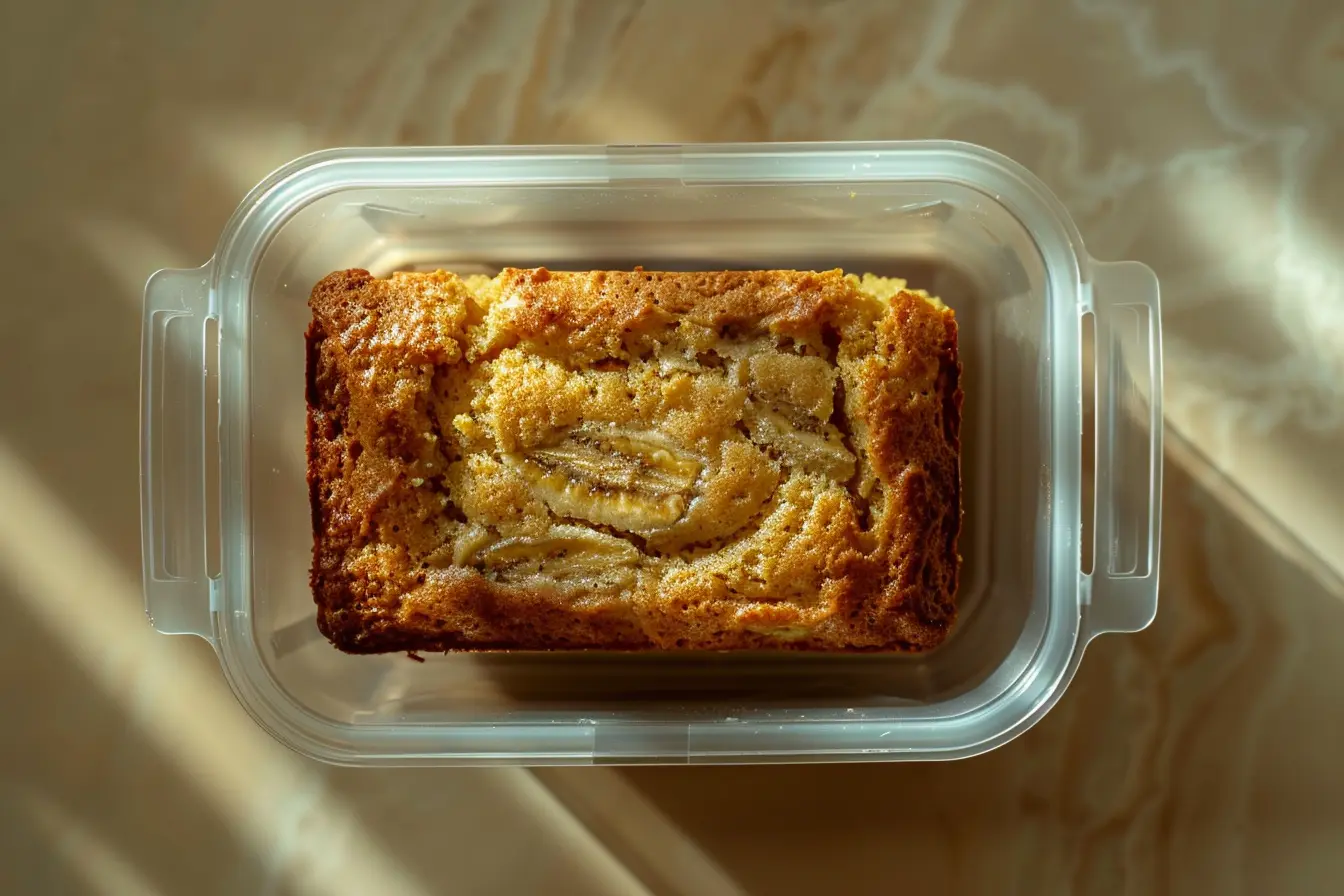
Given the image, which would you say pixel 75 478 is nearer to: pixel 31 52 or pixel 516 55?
pixel 31 52

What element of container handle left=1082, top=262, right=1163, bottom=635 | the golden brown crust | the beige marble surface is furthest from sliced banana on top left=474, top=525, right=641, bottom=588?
container handle left=1082, top=262, right=1163, bottom=635

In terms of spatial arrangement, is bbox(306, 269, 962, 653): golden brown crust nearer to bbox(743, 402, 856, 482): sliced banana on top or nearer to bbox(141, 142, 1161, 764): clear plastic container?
bbox(743, 402, 856, 482): sliced banana on top

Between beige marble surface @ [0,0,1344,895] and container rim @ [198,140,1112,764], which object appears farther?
beige marble surface @ [0,0,1344,895]

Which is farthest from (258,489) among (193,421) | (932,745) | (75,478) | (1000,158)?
(1000,158)

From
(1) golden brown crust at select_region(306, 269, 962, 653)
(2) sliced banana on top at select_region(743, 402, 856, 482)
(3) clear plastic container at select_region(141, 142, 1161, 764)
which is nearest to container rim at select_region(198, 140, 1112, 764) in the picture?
(3) clear plastic container at select_region(141, 142, 1161, 764)

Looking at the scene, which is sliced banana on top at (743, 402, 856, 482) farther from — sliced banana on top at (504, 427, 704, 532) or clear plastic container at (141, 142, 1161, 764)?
clear plastic container at (141, 142, 1161, 764)

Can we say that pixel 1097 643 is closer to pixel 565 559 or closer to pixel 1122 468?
pixel 1122 468

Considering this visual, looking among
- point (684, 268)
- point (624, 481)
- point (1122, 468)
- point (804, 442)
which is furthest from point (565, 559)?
point (1122, 468)

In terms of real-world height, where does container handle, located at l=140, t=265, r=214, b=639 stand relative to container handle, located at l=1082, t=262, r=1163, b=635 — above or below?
below
